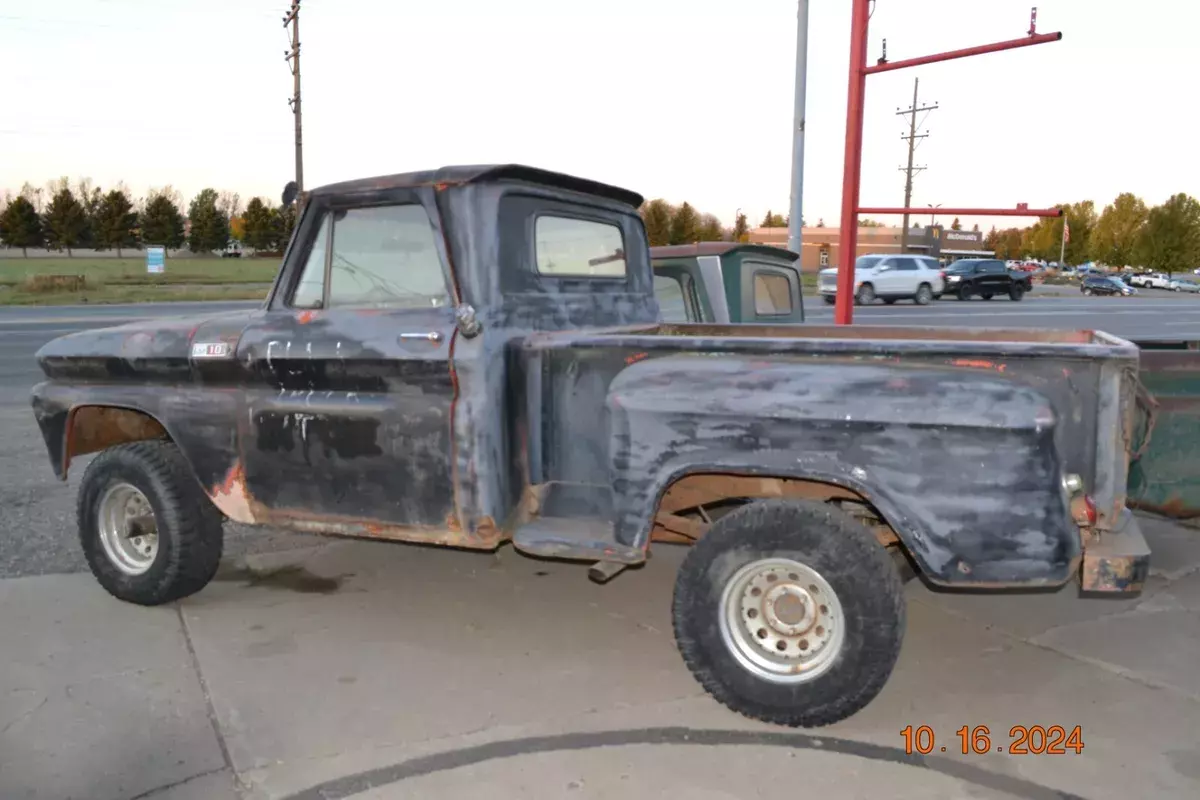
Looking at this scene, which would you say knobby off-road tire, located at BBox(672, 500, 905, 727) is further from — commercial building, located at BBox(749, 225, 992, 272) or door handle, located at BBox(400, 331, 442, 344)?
commercial building, located at BBox(749, 225, 992, 272)

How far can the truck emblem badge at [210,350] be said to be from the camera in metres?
4.19

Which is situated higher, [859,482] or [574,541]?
[859,482]

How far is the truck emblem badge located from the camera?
165 inches

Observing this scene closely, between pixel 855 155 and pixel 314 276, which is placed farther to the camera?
pixel 855 155

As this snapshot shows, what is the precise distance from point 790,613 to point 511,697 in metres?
1.14

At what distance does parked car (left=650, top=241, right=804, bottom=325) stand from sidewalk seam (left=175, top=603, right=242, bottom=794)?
13.1ft

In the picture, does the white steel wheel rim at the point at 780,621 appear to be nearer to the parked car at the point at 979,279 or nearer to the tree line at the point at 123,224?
the parked car at the point at 979,279

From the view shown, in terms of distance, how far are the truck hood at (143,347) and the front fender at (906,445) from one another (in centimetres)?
212

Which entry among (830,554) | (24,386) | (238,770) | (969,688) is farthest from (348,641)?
(24,386)

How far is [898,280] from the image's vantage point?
32.3 m

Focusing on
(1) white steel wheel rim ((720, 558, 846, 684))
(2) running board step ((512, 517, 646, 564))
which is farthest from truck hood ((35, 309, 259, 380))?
(1) white steel wheel rim ((720, 558, 846, 684))

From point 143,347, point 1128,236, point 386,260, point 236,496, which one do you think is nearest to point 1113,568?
point 386,260

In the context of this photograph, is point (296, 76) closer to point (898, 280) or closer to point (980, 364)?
point (898, 280)

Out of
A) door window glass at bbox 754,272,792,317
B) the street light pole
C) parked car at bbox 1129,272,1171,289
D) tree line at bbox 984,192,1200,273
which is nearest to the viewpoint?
door window glass at bbox 754,272,792,317
